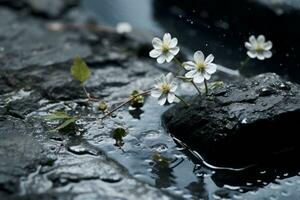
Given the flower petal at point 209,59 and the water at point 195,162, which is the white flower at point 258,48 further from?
the flower petal at point 209,59

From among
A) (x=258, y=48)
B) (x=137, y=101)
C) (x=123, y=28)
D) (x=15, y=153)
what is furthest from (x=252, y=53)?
(x=123, y=28)

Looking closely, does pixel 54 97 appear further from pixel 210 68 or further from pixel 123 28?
pixel 123 28

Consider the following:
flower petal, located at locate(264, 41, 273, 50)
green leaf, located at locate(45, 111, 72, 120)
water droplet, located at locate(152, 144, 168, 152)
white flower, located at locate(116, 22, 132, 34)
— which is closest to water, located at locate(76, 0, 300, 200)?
water droplet, located at locate(152, 144, 168, 152)

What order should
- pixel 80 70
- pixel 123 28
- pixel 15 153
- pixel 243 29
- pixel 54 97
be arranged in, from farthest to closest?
pixel 123 28
pixel 243 29
pixel 54 97
pixel 80 70
pixel 15 153

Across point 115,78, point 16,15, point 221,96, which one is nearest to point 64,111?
point 115,78

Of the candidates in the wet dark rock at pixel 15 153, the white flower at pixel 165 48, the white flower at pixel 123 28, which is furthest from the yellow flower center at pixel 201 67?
the white flower at pixel 123 28

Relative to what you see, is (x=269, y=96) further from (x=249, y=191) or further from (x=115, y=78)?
(x=115, y=78)

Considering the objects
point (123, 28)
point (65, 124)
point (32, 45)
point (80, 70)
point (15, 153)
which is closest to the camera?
point (15, 153)

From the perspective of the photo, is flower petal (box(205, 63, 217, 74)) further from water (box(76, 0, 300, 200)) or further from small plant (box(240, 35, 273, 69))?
small plant (box(240, 35, 273, 69))
